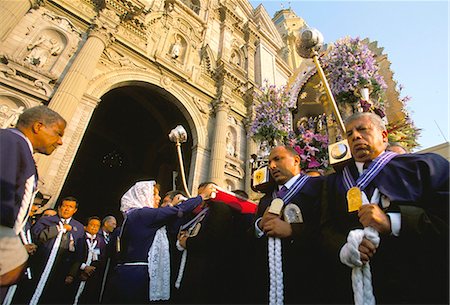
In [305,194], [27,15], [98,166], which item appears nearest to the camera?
[305,194]

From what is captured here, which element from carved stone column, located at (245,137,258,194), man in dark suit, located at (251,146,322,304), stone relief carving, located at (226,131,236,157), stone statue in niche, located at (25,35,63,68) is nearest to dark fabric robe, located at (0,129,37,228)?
man in dark suit, located at (251,146,322,304)

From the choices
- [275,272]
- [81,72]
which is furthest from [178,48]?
[275,272]

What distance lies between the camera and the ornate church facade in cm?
752

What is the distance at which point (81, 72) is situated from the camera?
818cm

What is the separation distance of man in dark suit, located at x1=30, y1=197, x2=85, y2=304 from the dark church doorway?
9.15 metres

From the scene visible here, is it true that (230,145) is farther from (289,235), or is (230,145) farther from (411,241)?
(411,241)

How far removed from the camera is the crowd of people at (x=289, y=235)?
139 cm

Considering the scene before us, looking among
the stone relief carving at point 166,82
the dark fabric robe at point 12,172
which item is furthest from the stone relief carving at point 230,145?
the dark fabric robe at point 12,172

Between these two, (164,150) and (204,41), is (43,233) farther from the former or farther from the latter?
(204,41)

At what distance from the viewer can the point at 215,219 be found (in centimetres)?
263

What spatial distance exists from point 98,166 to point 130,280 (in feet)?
57.6

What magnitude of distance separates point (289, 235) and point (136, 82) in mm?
11024

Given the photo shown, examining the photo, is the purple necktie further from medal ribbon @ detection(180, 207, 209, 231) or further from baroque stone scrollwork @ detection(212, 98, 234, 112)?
baroque stone scrollwork @ detection(212, 98, 234, 112)

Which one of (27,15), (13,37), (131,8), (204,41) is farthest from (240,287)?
(204,41)
